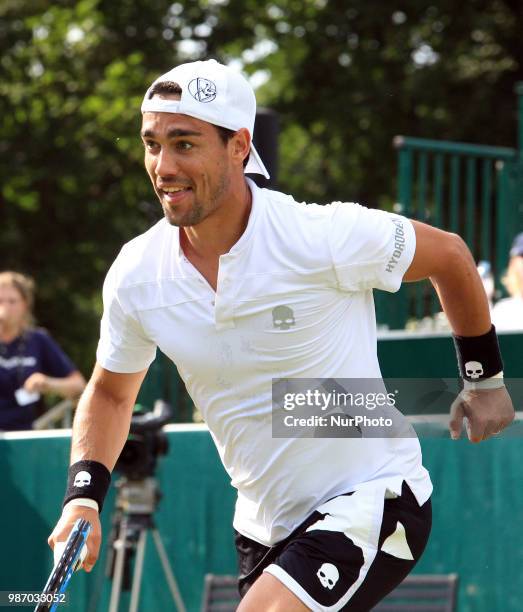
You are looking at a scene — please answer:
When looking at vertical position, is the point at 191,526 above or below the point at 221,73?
below

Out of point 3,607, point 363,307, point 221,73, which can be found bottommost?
point 3,607

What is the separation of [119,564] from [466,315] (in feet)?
10.0

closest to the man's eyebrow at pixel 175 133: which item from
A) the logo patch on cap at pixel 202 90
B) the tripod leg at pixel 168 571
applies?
the logo patch on cap at pixel 202 90

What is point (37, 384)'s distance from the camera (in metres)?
7.60

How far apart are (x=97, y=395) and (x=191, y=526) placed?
10.4ft

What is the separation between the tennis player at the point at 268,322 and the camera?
3615 millimetres

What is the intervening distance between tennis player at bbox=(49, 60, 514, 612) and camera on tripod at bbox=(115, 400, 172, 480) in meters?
2.39

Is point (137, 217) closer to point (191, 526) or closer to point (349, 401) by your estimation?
point (191, 526)

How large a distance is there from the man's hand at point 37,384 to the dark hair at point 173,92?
4171 mm

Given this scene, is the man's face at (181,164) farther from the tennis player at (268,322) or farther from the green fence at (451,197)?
the green fence at (451,197)

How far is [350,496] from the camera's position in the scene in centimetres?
365

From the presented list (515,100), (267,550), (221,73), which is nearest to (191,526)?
(267,550)

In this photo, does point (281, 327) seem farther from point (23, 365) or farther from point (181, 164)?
point (23, 365)

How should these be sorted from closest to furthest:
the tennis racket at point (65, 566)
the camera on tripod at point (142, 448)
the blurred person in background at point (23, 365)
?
the tennis racket at point (65, 566), the camera on tripod at point (142, 448), the blurred person in background at point (23, 365)
